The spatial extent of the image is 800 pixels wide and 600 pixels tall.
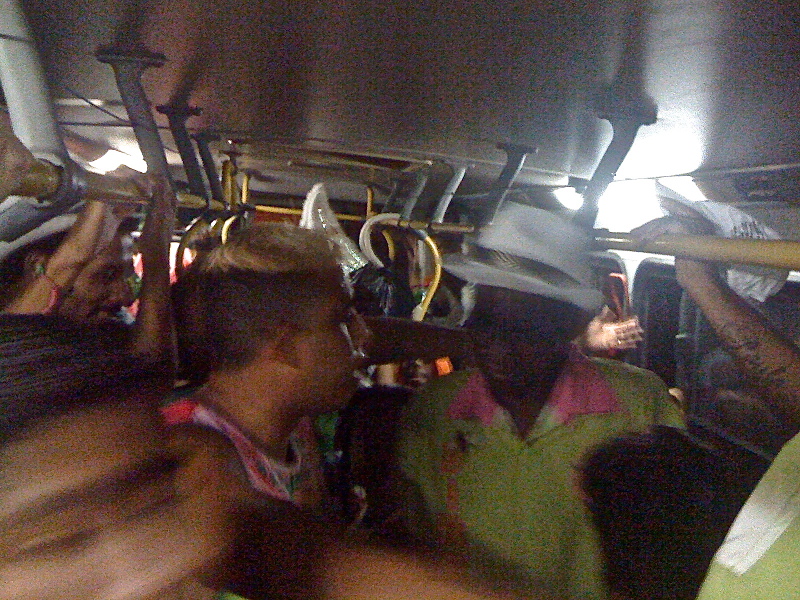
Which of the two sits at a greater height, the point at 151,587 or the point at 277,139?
the point at 277,139

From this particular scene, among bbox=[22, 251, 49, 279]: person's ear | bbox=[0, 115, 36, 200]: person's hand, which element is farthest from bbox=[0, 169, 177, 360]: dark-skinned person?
bbox=[0, 115, 36, 200]: person's hand

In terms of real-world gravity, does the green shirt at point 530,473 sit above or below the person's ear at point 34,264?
below

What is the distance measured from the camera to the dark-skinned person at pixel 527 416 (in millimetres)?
1581

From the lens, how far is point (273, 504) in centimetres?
103

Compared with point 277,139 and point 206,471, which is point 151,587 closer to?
point 206,471

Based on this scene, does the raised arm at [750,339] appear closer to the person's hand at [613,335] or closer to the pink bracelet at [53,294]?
the person's hand at [613,335]

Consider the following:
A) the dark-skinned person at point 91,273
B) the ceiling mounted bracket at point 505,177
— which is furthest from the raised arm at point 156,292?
the ceiling mounted bracket at point 505,177

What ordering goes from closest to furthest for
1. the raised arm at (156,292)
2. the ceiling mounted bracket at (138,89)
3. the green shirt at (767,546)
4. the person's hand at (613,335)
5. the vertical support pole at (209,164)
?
the green shirt at (767,546) → the ceiling mounted bracket at (138,89) → the raised arm at (156,292) → the vertical support pole at (209,164) → the person's hand at (613,335)

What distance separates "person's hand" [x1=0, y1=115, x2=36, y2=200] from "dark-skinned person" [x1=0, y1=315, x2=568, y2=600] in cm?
30

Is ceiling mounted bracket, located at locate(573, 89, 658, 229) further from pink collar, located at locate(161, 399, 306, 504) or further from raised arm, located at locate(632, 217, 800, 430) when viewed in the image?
pink collar, located at locate(161, 399, 306, 504)

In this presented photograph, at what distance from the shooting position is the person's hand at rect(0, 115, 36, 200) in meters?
0.78

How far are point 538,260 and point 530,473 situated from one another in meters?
0.57

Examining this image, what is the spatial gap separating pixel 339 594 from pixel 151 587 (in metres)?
0.29

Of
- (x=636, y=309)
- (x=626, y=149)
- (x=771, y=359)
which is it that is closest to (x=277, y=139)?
(x=626, y=149)
